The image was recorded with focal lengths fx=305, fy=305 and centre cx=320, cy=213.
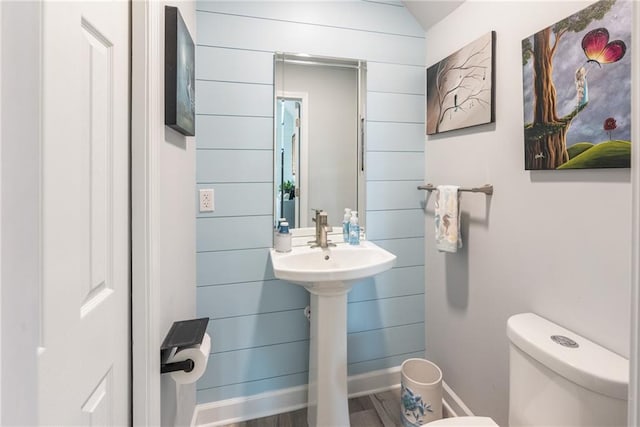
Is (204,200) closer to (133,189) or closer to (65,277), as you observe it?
(133,189)

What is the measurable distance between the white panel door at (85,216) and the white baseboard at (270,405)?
905 millimetres

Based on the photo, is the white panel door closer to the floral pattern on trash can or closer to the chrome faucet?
the chrome faucet

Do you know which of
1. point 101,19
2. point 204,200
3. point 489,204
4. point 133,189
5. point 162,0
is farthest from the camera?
point 204,200

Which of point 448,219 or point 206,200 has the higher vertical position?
point 206,200

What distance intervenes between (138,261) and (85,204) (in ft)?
0.85

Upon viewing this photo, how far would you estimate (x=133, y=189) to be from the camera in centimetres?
85

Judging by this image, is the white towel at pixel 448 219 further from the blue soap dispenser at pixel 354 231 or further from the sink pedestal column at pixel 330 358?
the sink pedestal column at pixel 330 358

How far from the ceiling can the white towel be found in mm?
972

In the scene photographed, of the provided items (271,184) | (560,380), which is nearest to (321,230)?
(271,184)

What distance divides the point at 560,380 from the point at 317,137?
4.87 feet

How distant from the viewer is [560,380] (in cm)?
92

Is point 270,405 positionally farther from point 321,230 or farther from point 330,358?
point 321,230

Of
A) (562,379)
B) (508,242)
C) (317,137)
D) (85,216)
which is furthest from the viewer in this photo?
(317,137)

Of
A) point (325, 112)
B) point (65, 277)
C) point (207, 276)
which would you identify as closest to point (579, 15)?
point (325, 112)
